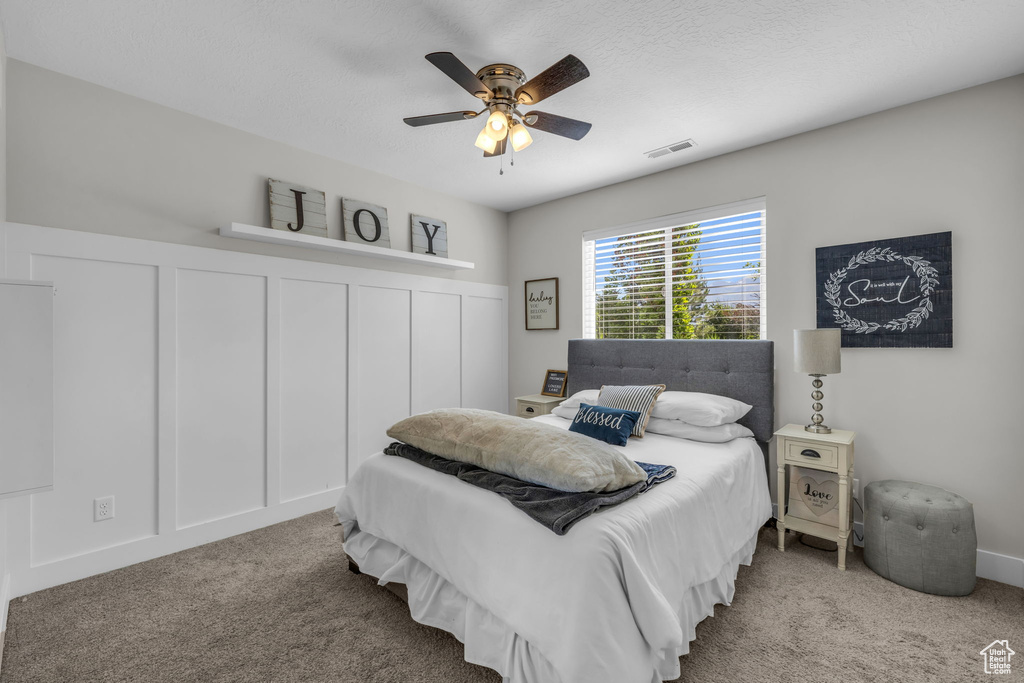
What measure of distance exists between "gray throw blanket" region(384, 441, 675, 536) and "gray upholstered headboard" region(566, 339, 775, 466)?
1.32m

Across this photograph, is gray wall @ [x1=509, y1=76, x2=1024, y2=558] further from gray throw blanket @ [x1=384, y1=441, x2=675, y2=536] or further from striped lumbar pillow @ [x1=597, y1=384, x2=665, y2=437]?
gray throw blanket @ [x1=384, y1=441, x2=675, y2=536]

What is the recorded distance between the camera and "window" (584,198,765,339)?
3.26 meters

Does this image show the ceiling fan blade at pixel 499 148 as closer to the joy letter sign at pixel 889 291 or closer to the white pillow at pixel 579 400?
the white pillow at pixel 579 400

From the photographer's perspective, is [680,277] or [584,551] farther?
[680,277]

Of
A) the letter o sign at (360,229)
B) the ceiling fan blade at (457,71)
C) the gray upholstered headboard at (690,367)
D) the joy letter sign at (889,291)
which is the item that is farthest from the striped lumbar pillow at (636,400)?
the letter o sign at (360,229)

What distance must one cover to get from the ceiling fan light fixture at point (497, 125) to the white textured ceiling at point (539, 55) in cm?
32

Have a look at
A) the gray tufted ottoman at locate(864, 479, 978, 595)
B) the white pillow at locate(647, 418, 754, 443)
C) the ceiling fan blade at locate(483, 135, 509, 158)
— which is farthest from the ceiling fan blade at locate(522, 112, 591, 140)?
the gray tufted ottoman at locate(864, 479, 978, 595)

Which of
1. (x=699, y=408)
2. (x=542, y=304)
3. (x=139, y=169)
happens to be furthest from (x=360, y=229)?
(x=699, y=408)

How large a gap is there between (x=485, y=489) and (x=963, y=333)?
2733 millimetres

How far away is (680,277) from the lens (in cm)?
A: 361

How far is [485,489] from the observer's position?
1.87 meters

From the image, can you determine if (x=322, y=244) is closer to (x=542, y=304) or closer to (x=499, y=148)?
(x=499, y=148)

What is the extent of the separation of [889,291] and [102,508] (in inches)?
183

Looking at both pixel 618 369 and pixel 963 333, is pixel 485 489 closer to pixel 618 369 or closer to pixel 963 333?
pixel 618 369
